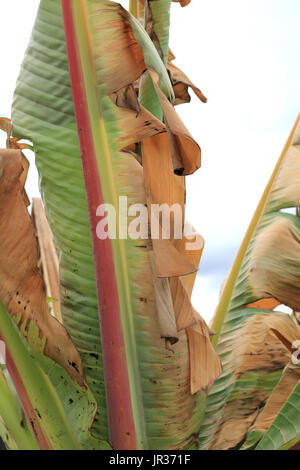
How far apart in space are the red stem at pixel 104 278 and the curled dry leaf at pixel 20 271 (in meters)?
0.08

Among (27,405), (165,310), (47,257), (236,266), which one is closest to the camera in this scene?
(165,310)

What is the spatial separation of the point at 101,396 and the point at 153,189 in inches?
17.0

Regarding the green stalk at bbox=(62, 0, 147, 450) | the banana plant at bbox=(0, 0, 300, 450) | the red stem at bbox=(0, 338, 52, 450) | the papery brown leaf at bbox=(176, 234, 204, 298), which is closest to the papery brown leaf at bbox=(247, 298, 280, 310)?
the banana plant at bbox=(0, 0, 300, 450)

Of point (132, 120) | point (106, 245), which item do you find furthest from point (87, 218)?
point (132, 120)

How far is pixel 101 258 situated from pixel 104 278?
4 centimetres

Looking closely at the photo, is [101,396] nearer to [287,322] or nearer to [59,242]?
[59,242]

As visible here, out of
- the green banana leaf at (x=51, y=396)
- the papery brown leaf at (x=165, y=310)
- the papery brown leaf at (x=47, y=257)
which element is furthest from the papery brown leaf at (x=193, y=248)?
the papery brown leaf at (x=47, y=257)

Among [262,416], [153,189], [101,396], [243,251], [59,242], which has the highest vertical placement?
[153,189]

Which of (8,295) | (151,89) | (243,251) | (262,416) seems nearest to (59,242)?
(8,295)

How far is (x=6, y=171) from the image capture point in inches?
32.0

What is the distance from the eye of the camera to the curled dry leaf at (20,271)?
2.70 ft

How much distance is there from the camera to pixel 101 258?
830 mm

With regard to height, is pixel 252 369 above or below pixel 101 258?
below

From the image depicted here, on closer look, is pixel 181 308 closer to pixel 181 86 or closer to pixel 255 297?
pixel 255 297
